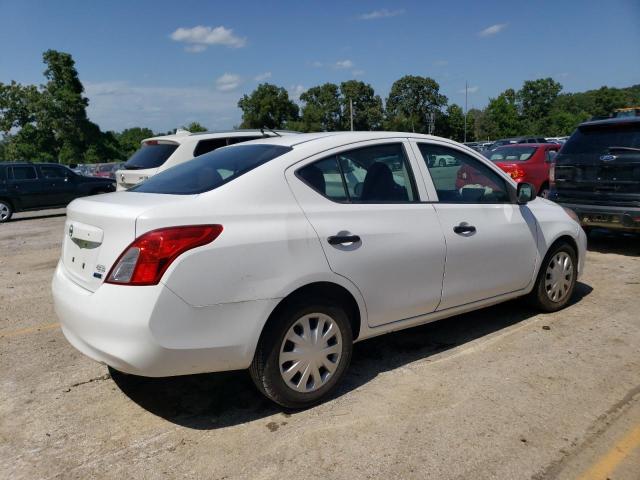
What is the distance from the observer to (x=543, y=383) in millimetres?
3635

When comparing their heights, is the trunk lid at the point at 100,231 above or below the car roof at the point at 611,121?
below

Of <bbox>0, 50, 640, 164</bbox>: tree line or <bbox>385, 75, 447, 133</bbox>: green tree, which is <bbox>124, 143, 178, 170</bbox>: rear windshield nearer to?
<bbox>0, 50, 640, 164</bbox>: tree line

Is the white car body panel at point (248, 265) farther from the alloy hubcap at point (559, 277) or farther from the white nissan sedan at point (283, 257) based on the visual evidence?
the alloy hubcap at point (559, 277)

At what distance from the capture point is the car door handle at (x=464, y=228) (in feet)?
13.1

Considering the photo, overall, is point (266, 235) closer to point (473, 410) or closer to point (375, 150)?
point (375, 150)

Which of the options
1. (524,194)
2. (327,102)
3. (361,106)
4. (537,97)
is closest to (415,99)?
(361,106)

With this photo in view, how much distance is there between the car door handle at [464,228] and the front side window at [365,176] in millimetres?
406

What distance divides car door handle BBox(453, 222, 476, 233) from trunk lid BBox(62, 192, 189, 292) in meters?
1.99

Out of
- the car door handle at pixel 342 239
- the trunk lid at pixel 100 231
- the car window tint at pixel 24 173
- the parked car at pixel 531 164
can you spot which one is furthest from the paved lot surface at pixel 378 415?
the car window tint at pixel 24 173

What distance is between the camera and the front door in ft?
13.1

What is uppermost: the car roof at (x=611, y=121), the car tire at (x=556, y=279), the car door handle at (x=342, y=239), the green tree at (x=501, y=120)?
the green tree at (x=501, y=120)

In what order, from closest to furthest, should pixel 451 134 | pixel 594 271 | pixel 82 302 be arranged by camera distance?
1. pixel 82 302
2. pixel 594 271
3. pixel 451 134

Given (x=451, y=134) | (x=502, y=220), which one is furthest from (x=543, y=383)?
(x=451, y=134)

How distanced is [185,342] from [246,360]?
0.37m
